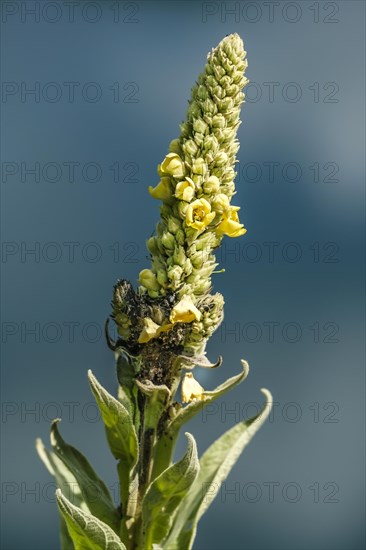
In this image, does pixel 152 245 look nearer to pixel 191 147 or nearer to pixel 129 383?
pixel 191 147

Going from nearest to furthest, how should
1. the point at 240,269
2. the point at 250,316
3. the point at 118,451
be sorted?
the point at 118,451, the point at 250,316, the point at 240,269

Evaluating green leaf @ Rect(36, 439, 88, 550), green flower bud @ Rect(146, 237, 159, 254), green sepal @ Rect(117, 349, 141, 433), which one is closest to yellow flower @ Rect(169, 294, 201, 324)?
green flower bud @ Rect(146, 237, 159, 254)

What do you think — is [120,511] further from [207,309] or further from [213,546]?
[213,546]

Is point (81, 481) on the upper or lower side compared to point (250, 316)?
lower

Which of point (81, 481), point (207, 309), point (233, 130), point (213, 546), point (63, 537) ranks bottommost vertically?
point (213, 546)

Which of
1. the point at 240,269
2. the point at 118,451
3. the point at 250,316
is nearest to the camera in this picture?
the point at 118,451

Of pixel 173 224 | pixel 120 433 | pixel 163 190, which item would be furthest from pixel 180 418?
pixel 163 190

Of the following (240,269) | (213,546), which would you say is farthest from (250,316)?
(213,546)
